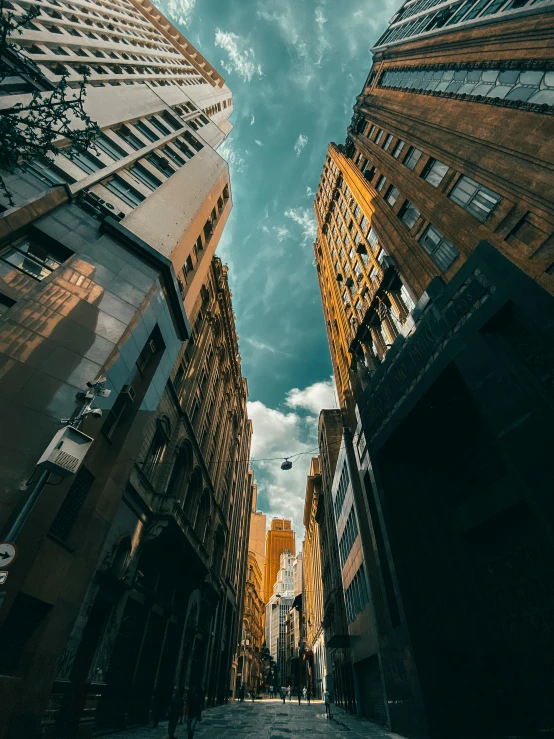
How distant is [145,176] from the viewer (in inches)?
949

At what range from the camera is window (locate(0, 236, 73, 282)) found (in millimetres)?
11508

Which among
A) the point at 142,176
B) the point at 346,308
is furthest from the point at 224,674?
the point at 142,176

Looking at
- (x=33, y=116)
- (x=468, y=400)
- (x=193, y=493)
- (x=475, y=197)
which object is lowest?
(x=468, y=400)

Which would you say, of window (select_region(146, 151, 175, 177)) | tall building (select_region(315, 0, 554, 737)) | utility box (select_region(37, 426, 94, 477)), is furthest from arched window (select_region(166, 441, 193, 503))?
window (select_region(146, 151, 175, 177))

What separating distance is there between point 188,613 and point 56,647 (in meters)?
13.5

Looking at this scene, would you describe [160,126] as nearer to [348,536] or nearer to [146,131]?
[146,131]

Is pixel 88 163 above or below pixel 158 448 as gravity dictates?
above

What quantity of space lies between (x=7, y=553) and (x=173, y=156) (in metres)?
33.6

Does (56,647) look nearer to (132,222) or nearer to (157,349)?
(157,349)

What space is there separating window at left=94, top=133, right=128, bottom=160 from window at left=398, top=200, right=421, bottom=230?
20075mm

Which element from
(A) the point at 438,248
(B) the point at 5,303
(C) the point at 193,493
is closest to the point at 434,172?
(A) the point at 438,248

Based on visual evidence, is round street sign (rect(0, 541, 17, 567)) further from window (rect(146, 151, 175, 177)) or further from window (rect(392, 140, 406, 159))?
window (rect(392, 140, 406, 159))

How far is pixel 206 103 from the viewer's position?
54250mm

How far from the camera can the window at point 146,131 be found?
27891 mm
